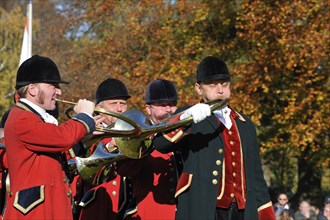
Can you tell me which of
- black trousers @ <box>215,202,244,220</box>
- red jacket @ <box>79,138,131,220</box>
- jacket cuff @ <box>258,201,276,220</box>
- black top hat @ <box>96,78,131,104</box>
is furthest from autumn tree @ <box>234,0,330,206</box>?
black trousers @ <box>215,202,244,220</box>

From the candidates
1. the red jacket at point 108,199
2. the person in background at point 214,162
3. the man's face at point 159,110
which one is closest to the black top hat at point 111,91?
the man's face at point 159,110

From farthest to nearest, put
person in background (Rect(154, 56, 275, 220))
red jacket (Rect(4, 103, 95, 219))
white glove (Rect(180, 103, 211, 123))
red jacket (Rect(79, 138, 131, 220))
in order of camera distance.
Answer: red jacket (Rect(79, 138, 131, 220)) < person in background (Rect(154, 56, 275, 220)) < white glove (Rect(180, 103, 211, 123)) < red jacket (Rect(4, 103, 95, 219))

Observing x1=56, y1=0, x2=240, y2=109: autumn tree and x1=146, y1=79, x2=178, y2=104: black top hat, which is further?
x1=56, y1=0, x2=240, y2=109: autumn tree

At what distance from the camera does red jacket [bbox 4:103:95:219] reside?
18.5 ft

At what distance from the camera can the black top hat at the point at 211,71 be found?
6.37 m

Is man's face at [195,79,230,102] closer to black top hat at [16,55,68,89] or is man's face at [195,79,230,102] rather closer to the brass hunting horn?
the brass hunting horn

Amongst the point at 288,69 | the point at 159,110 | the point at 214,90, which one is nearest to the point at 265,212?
the point at 214,90

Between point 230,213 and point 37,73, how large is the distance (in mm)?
1782

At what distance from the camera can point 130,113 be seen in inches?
250

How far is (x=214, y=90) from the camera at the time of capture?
20.9 ft

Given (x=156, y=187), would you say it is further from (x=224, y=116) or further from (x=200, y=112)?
(x=200, y=112)

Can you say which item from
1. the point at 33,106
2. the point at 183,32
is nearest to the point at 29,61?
the point at 33,106

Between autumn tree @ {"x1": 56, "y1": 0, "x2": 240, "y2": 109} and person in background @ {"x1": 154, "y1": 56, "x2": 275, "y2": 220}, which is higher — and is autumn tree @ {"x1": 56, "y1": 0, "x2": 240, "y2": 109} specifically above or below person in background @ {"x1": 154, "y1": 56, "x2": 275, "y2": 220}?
above

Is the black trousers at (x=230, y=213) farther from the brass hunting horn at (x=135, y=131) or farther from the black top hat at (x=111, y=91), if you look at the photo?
the black top hat at (x=111, y=91)
